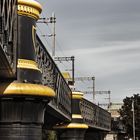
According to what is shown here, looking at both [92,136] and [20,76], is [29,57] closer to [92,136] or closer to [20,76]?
[20,76]

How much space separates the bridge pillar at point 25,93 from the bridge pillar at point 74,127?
94.1ft

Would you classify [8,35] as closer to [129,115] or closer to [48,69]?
[48,69]

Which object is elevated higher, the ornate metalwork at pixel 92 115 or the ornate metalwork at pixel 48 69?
the ornate metalwork at pixel 48 69

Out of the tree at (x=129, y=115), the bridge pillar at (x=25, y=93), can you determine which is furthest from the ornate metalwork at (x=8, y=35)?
the tree at (x=129, y=115)

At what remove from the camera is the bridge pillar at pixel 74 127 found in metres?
51.7

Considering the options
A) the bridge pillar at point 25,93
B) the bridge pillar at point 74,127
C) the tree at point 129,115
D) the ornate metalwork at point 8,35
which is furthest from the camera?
the tree at point 129,115

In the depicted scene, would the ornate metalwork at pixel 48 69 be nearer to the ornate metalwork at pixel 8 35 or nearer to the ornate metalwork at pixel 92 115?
the ornate metalwork at pixel 8 35

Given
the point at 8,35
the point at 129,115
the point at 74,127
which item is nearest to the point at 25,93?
the point at 8,35

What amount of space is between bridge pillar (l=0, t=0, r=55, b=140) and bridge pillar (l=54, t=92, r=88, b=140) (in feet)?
94.1

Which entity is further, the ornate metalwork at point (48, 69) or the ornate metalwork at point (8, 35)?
the ornate metalwork at point (48, 69)

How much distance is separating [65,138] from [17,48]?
30925 mm

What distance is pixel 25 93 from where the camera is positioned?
21828mm

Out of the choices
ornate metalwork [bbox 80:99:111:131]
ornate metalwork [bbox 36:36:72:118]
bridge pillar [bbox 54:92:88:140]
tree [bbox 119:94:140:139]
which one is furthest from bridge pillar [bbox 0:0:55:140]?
tree [bbox 119:94:140:139]

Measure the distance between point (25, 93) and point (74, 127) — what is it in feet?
102
